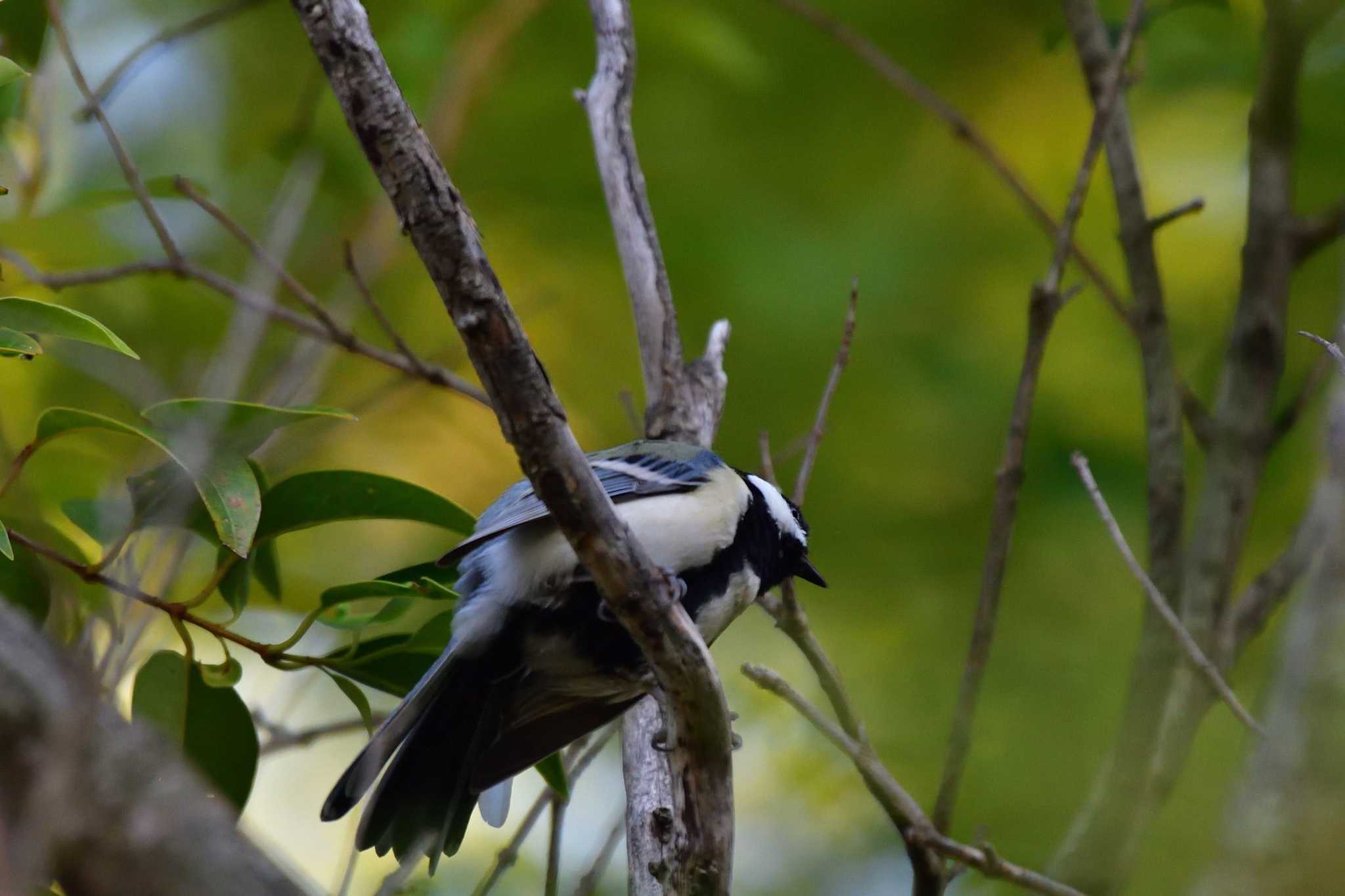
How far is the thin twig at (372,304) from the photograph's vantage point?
2.34 metres

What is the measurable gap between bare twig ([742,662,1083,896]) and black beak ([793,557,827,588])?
67 centimetres

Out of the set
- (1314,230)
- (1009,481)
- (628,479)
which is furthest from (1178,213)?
(628,479)

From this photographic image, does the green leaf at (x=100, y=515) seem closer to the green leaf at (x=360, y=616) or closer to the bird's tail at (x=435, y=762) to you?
the green leaf at (x=360, y=616)

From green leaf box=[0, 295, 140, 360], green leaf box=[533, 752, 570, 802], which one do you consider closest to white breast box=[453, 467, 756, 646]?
green leaf box=[533, 752, 570, 802]

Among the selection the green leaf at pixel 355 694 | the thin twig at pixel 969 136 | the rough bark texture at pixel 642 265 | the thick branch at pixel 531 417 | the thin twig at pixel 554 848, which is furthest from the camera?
the thin twig at pixel 969 136

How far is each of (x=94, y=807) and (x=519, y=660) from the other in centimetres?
165

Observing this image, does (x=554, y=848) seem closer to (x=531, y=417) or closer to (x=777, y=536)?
(x=777, y=536)

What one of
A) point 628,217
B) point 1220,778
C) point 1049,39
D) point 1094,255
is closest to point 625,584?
point 628,217

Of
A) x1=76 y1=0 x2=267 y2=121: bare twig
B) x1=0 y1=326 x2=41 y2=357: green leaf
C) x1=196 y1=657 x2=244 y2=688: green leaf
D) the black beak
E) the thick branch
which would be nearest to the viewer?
the thick branch

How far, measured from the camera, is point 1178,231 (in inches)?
164

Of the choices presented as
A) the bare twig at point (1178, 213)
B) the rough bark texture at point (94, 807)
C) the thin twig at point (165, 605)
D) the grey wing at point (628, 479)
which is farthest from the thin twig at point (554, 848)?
the bare twig at point (1178, 213)

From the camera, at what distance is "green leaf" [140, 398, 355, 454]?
1655 millimetres

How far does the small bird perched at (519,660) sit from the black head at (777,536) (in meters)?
0.09

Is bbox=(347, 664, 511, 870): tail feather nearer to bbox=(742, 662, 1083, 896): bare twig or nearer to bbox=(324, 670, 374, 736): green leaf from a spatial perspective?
bbox=(324, 670, 374, 736): green leaf
